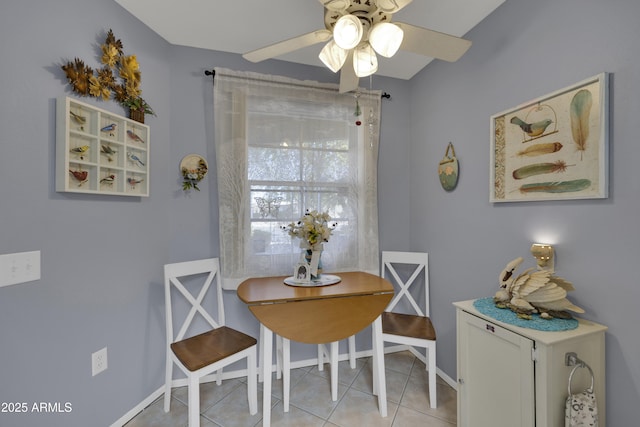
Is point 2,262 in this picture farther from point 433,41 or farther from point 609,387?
point 609,387

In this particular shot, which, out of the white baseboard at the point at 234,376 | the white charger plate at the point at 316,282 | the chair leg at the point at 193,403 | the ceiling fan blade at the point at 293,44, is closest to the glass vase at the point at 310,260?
the white charger plate at the point at 316,282

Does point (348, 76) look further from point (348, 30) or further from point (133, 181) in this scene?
point (133, 181)

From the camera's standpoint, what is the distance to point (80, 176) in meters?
1.40

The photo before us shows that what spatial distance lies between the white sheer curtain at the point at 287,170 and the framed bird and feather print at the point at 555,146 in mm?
981

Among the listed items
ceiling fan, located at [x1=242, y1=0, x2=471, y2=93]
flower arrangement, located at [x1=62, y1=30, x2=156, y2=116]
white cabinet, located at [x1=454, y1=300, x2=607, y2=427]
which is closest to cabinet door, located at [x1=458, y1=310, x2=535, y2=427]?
white cabinet, located at [x1=454, y1=300, x2=607, y2=427]

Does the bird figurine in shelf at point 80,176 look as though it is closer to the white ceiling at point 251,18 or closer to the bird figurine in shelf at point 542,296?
the white ceiling at point 251,18

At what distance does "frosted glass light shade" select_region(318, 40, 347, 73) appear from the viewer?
125cm

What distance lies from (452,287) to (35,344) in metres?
2.39

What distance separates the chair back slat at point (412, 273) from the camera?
228 cm

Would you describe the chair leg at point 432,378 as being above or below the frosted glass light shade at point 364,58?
below

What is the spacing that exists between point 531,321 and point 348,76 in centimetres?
151

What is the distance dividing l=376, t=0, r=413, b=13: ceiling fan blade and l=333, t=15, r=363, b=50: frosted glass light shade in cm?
12

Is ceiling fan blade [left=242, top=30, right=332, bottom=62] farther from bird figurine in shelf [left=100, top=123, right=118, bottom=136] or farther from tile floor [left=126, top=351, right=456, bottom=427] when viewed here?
tile floor [left=126, top=351, right=456, bottom=427]

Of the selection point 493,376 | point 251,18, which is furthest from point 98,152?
point 493,376
